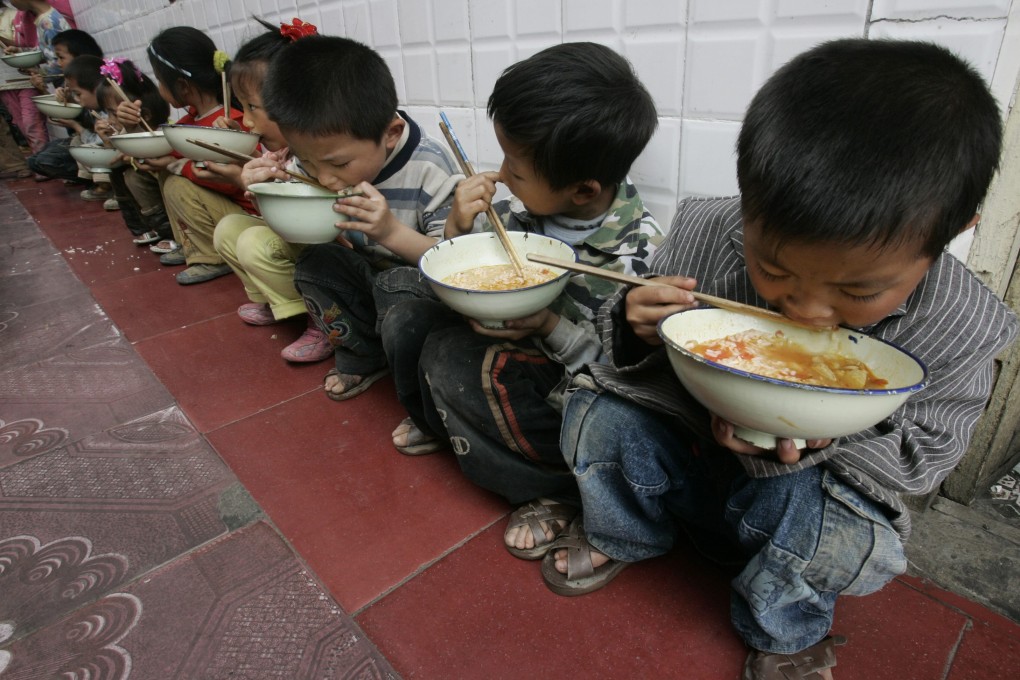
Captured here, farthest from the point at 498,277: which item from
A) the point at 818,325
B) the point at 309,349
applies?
the point at 309,349

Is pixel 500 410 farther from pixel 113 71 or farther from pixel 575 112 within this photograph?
pixel 113 71

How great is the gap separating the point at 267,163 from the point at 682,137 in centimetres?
117

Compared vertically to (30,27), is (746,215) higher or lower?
lower

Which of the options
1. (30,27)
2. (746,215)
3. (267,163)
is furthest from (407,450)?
(30,27)

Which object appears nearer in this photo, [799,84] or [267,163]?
[799,84]

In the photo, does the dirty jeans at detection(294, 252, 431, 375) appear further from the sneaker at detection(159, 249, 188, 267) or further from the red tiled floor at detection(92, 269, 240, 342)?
the sneaker at detection(159, 249, 188, 267)

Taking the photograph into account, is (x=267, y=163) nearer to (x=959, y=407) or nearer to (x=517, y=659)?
(x=517, y=659)

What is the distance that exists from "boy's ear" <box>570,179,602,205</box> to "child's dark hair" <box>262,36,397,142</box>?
0.63m

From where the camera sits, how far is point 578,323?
1254 mm

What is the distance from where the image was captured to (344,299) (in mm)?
1722

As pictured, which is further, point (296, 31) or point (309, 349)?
point (309, 349)

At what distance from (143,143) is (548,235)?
6.72ft

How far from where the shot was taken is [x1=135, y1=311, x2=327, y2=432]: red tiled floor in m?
1.75

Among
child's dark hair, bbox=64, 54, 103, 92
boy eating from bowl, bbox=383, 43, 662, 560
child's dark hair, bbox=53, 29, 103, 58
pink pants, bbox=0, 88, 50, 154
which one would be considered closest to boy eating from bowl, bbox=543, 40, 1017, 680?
boy eating from bowl, bbox=383, 43, 662, 560
